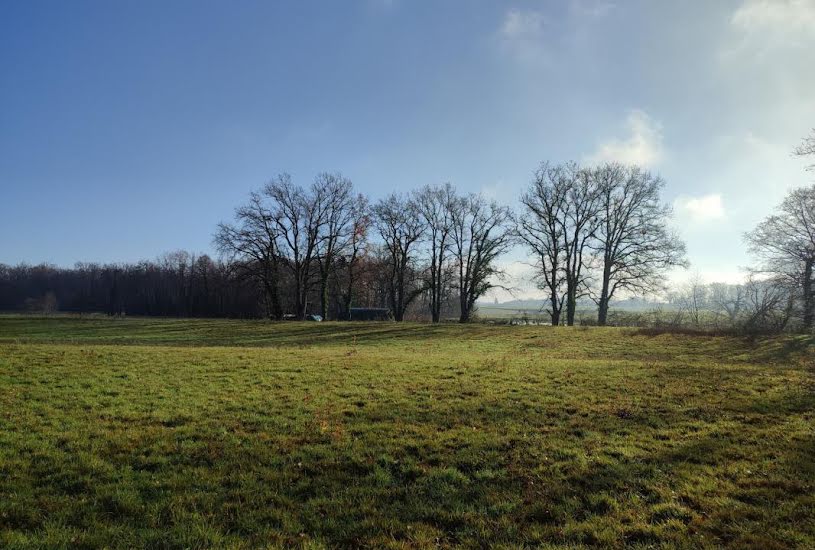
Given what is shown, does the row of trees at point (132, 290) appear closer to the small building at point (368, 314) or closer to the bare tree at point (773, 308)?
the small building at point (368, 314)

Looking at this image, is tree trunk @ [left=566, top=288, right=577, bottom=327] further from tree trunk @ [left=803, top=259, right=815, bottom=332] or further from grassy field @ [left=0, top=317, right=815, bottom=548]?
grassy field @ [left=0, top=317, right=815, bottom=548]

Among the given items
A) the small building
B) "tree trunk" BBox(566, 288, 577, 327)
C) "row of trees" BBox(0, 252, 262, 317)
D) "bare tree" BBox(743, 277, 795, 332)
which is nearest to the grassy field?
"bare tree" BBox(743, 277, 795, 332)

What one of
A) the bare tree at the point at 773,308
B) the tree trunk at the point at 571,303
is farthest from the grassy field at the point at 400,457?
the tree trunk at the point at 571,303

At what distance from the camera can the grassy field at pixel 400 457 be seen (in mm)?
4754

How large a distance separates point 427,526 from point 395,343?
2332 centimetres

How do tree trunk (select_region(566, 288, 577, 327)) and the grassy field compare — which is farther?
tree trunk (select_region(566, 288, 577, 327))

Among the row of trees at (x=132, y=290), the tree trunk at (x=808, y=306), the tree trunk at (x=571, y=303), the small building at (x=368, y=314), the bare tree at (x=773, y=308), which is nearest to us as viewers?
the tree trunk at (x=808, y=306)

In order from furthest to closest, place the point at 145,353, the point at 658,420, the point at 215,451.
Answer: the point at 145,353 < the point at 658,420 < the point at 215,451

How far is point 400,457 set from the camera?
679cm

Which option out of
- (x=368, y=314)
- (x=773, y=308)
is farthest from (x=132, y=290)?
(x=773, y=308)

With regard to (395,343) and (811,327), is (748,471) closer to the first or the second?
(395,343)

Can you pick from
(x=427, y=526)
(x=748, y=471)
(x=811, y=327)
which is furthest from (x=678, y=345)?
(x=427, y=526)

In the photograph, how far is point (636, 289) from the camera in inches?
1689

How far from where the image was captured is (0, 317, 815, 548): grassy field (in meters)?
4.75
